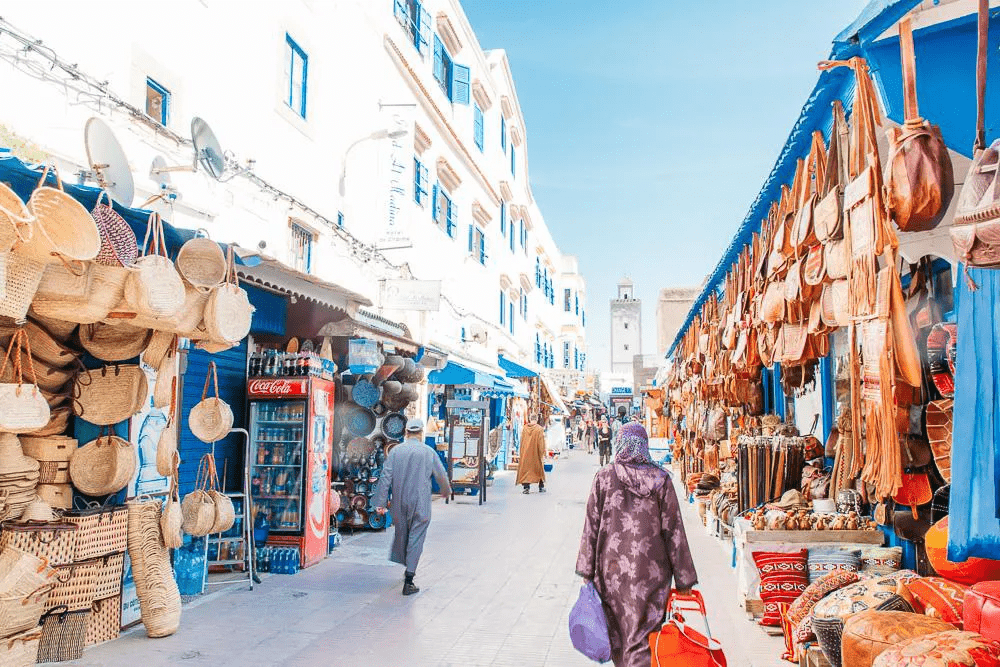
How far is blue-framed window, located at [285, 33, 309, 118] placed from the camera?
11688 mm

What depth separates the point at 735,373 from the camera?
8617 mm

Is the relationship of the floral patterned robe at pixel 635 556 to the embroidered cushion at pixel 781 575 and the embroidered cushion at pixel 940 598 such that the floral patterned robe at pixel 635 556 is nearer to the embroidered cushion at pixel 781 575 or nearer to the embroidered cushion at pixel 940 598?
the embroidered cushion at pixel 940 598

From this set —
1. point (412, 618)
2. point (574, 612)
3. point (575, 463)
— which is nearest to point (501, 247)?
point (575, 463)

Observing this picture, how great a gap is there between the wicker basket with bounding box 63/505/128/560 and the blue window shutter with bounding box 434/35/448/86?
14.4 m

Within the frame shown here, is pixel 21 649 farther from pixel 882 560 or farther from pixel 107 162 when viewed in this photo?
pixel 882 560

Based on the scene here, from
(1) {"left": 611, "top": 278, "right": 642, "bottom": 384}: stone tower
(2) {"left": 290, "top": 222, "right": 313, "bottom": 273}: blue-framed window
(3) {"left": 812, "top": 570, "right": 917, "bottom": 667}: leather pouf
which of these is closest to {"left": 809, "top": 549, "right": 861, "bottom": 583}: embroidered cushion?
(3) {"left": 812, "top": 570, "right": 917, "bottom": 667}: leather pouf

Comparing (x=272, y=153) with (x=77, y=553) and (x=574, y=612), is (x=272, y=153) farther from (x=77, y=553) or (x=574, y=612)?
(x=574, y=612)

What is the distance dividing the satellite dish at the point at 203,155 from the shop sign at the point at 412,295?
459cm

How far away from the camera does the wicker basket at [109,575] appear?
568 cm

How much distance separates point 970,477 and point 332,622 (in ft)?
16.6

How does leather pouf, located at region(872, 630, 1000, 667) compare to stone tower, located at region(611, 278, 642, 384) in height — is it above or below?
below

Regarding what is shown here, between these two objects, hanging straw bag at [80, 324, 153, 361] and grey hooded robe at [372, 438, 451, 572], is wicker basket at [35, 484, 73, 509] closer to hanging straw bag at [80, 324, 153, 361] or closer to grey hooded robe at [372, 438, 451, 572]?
hanging straw bag at [80, 324, 153, 361]

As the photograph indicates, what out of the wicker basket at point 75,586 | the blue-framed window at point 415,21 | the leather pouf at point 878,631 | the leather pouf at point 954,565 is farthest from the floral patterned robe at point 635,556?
the blue-framed window at point 415,21

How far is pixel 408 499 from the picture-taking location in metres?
7.68
